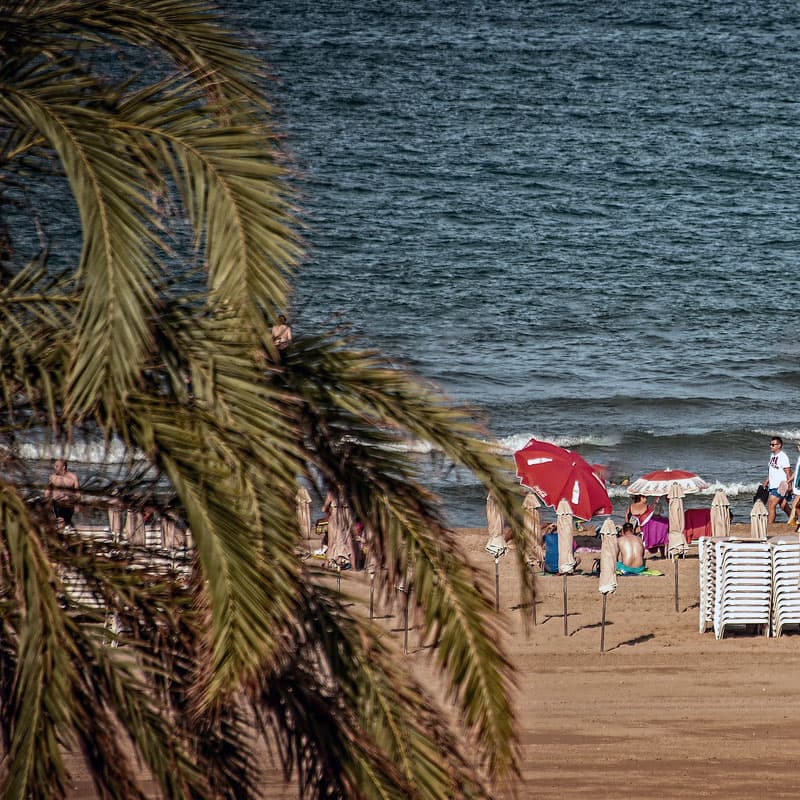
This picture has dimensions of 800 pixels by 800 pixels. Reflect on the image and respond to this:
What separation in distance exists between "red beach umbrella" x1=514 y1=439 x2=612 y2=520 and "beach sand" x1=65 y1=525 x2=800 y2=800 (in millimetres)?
2220

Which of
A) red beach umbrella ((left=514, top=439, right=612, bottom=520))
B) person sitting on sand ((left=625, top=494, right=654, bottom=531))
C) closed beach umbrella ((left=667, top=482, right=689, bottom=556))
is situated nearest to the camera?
closed beach umbrella ((left=667, top=482, right=689, bottom=556))

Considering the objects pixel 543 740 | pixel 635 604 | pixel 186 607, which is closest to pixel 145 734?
pixel 186 607

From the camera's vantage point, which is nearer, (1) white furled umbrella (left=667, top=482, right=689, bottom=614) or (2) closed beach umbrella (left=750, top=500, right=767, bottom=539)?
(2) closed beach umbrella (left=750, top=500, right=767, bottom=539)

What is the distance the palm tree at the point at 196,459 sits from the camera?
420 centimetres

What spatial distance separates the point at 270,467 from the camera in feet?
15.1

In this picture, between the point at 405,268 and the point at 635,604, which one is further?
the point at 405,268

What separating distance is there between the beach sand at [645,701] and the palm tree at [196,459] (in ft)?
10.0

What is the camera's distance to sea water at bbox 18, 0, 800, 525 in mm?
33031

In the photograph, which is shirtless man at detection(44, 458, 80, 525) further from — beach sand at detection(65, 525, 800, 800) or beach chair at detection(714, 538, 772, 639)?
beach chair at detection(714, 538, 772, 639)

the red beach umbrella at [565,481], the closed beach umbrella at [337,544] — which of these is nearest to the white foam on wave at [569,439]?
the red beach umbrella at [565,481]

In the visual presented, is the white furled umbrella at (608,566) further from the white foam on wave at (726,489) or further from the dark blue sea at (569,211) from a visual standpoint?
the white foam on wave at (726,489)

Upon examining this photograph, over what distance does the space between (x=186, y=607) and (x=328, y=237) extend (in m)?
48.1

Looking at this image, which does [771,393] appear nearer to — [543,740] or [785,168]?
[543,740]

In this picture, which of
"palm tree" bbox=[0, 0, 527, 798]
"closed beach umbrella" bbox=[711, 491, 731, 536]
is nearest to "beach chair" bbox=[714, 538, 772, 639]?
"closed beach umbrella" bbox=[711, 491, 731, 536]
